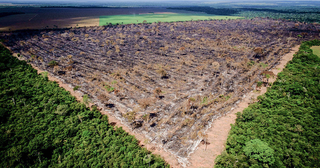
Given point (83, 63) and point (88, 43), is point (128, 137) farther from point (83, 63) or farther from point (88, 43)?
point (88, 43)

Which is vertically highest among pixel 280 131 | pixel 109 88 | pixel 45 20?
pixel 45 20

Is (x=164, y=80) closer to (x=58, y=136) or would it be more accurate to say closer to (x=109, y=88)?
(x=109, y=88)

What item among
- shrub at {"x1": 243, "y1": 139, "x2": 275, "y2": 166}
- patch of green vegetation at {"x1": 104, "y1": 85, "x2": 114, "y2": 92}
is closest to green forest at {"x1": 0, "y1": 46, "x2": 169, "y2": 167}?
patch of green vegetation at {"x1": 104, "y1": 85, "x2": 114, "y2": 92}

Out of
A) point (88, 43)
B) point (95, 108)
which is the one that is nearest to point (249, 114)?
point (95, 108)

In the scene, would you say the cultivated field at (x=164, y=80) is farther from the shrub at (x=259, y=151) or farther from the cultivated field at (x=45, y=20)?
the cultivated field at (x=45, y=20)

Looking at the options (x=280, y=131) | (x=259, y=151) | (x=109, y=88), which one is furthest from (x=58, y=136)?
(x=280, y=131)
